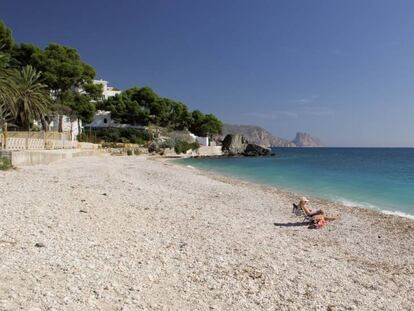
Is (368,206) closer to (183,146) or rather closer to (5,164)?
(5,164)

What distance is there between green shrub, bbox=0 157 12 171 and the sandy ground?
477 cm

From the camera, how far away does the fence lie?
73.9 ft

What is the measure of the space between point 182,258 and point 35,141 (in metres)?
23.7

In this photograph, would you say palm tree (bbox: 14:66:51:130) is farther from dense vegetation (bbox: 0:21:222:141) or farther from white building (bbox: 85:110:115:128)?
white building (bbox: 85:110:115:128)

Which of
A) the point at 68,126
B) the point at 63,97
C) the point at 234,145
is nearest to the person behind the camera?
the point at 63,97

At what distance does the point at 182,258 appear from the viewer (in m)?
6.64

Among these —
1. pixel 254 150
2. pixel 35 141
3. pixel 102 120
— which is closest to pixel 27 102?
pixel 35 141

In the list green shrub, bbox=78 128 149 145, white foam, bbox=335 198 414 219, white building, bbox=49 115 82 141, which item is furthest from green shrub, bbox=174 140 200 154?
white foam, bbox=335 198 414 219

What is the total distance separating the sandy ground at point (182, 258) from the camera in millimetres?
4977

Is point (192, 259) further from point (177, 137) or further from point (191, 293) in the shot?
point (177, 137)

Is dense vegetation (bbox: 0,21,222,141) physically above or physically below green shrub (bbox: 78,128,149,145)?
above

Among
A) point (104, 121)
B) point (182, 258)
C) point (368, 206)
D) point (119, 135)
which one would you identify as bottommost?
point (368, 206)

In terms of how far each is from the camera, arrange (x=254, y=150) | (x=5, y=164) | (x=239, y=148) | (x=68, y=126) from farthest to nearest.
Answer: (x=254, y=150)
(x=239, y=148)
(x=68, y=126)
(x=5, y=164)

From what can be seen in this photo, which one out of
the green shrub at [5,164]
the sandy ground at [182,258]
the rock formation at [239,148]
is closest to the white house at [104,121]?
the rock formation at [239,148]
